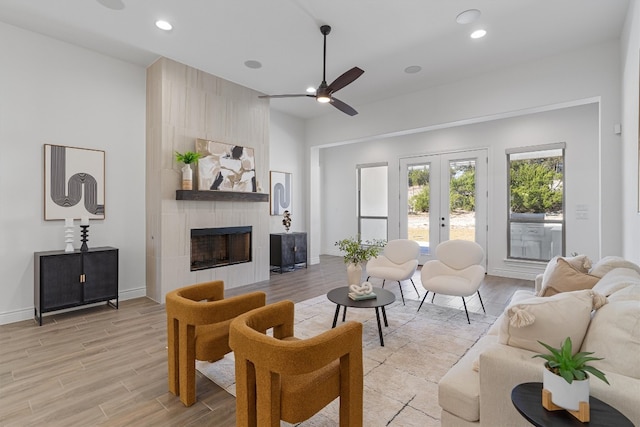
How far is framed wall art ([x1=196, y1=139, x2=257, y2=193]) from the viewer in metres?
4.82

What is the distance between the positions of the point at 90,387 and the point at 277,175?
516 cm

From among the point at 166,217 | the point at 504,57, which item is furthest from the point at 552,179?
the point at 166,217

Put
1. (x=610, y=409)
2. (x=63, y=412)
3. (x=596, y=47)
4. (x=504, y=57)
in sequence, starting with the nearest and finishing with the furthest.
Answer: (x=610, y=409) → (x=63, y=412) → (x=596, y=47) → (x=504, y=57)

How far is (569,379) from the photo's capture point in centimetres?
111

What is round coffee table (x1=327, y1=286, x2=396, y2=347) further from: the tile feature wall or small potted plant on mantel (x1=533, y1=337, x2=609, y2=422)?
the tile feature wall

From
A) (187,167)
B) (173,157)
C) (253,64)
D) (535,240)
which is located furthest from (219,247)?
(535,240)

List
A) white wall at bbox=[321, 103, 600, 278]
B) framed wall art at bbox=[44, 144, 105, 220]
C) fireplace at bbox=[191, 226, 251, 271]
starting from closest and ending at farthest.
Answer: framed wall art at bbox=[44, 144, 105, 220] → fireplace at bbox=[191, 226, 251, 271] → white wall at bbox=[321, 103, 600, 278]

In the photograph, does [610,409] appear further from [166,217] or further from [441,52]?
[166,217]

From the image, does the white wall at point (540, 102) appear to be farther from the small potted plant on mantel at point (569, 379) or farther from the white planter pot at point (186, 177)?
the small potted plant on mantel at point (569, 379)

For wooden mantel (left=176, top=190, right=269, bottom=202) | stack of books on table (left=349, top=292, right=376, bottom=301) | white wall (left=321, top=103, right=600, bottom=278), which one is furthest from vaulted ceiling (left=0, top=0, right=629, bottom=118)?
stack of books on table (left=349, top=292, right=376, bottom=301)

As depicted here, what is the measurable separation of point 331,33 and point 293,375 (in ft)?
12.3

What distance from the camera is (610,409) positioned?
1156mm

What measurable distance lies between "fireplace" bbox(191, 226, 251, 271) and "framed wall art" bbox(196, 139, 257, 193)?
27.0 inches

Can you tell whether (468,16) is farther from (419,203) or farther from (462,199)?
(419,203)
